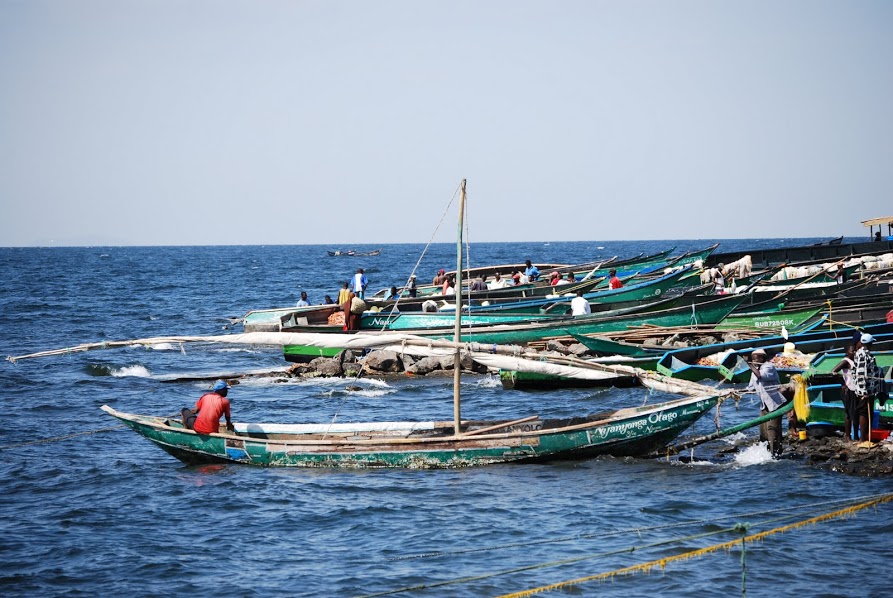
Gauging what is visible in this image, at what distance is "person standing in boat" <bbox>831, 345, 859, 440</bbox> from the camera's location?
16.6 m

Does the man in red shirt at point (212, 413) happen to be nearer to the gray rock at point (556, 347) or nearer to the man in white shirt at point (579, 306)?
the gray rock at point (556, 347)

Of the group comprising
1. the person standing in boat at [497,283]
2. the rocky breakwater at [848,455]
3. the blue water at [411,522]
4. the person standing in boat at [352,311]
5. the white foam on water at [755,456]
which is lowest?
the blue water at [411,522]

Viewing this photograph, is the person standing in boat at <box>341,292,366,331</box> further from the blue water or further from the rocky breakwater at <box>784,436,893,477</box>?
the rocky breakwater at <box>784,436,893,477</box>

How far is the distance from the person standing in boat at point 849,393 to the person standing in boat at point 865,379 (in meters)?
0.06

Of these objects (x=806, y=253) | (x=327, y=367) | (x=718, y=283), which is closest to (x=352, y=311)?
(x=327, y=367)

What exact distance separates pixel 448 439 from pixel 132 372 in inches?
760

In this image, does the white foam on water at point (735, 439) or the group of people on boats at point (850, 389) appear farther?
the white foam on water at point (735, 439)

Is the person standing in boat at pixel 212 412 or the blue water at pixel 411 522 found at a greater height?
the person standing in boat at pixel 212 412

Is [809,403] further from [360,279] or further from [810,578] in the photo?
[360,279]

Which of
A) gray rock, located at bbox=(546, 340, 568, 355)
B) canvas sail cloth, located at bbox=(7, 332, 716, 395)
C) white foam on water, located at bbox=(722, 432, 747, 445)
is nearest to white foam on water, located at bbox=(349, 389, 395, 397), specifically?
canvas sail cloth, located at bbox=(7, 332, 716, 395)

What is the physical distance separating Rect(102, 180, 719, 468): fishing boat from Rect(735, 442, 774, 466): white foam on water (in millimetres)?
1432

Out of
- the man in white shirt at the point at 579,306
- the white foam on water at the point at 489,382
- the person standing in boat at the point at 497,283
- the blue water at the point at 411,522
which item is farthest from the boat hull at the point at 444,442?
the person standing in boat at the point at 497,283

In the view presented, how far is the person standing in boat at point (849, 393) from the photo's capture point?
54.4 ft

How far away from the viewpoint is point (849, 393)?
55.2 ft
